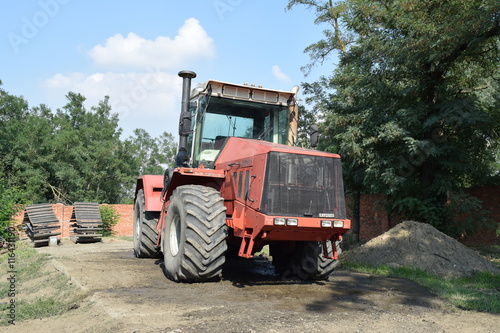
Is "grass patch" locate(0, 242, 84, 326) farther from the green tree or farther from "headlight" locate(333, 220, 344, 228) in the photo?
the green tree

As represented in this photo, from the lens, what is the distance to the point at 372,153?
48.6 ft

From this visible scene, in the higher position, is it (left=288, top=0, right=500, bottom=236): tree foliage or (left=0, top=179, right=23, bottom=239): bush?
(left=288, top=0, right=500, bottom=236): tree foliage

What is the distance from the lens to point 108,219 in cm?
2267

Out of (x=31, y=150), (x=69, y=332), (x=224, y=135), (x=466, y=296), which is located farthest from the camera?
(x=31, y=150)

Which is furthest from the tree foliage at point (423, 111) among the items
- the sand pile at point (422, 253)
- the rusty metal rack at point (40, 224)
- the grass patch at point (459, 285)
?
the rusty metal rack at point (40, 224)

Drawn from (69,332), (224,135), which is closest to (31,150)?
(224,135)

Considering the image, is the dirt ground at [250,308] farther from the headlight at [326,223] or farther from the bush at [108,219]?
the bush at [108,219]

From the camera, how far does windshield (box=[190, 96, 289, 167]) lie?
8141 mm

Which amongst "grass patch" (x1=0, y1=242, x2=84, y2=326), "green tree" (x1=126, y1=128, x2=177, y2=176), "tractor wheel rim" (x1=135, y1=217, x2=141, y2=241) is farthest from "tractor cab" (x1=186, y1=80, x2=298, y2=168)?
"green tree" (x1=126, y1=128, x2=177, y2=176)

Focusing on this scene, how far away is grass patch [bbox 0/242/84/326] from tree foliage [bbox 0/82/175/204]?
24.2 meters

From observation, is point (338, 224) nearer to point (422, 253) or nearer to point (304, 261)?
point (304, 261)

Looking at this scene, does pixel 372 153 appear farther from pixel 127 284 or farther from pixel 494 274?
pixel 127 284

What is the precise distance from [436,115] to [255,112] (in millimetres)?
7843

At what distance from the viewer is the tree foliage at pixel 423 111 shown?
13.3m
